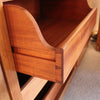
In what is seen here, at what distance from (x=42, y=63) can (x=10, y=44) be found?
13 cm

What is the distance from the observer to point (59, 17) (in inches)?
37.6

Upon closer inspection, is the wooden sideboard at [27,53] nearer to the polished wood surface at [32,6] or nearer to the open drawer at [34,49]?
the open drawer at [34,49]

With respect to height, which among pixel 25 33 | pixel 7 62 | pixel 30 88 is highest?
pixel 25 33

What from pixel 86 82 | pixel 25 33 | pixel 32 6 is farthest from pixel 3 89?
pixel 86 82

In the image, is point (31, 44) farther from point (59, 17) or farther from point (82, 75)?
point (82, 75)

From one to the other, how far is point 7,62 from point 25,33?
126 mm

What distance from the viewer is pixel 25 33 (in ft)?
1.31

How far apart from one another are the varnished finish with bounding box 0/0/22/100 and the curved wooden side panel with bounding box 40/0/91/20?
2.00 feet

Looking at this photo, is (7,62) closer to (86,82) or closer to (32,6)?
(32,6)

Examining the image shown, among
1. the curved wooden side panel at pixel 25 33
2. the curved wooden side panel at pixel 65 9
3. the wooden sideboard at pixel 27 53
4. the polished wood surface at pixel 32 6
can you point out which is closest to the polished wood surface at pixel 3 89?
the wooden sideboard at pixel 27 53

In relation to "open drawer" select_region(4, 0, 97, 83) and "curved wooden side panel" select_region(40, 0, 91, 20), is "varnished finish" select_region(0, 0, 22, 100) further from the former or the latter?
"curved wooden side panel" select_region(40, 0, 91, 20)

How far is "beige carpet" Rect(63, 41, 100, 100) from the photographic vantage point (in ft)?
3.44

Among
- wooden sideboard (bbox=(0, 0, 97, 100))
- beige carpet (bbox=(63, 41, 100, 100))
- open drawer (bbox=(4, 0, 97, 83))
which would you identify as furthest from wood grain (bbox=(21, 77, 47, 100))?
beige carpet (bbox=(63, 41, 100, 100))

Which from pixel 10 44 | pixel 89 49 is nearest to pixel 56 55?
pixel 10 44
